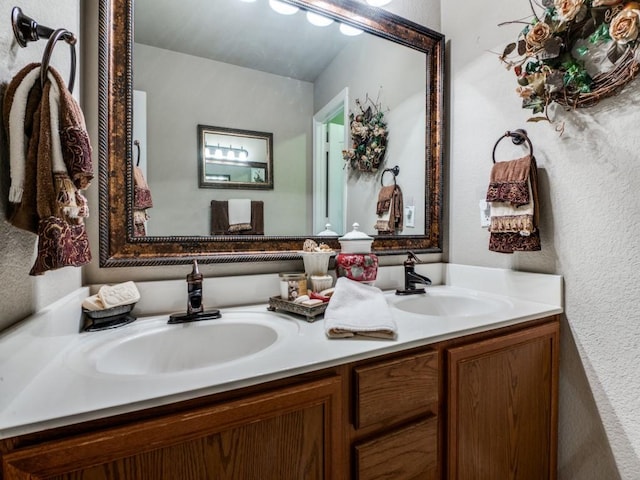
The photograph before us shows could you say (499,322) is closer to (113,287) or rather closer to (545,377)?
(545,377)

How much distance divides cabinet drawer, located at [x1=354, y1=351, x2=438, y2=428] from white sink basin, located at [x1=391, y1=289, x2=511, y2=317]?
410 millimetres

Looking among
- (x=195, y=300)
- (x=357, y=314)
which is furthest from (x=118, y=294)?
(x=357, y=314)

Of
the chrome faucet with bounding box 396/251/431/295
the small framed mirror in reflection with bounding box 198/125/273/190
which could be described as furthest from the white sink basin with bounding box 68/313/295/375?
the chrome faucet with bounding box 396/251/431/295

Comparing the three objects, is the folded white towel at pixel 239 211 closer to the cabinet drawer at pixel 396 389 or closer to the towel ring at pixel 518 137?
the cabinet drawer at pixel 396 389

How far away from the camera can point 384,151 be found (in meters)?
1.50

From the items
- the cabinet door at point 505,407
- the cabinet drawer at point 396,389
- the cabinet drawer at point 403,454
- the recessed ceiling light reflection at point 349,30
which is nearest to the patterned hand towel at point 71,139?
the cabinet drawer at point 396,389

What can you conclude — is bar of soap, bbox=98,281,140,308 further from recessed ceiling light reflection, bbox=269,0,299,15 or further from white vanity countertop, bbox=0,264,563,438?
recessed ceiling light reflection, bbox=269,0,299,15

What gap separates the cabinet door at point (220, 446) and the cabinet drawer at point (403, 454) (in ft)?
0.24

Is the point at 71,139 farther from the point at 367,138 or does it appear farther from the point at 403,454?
the point at 367,138

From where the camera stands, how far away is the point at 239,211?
1146 millimetres

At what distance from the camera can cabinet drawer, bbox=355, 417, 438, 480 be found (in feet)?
2.24

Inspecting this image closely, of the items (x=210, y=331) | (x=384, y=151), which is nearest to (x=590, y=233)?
(x=384, y=151)

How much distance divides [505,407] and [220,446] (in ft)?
2.69

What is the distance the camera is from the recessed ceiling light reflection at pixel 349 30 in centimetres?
133
